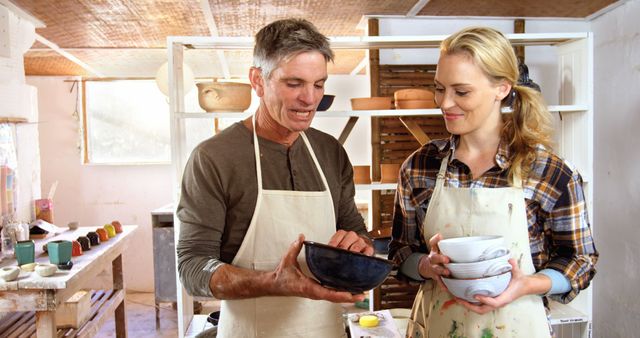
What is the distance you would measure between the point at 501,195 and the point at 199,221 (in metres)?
0.88

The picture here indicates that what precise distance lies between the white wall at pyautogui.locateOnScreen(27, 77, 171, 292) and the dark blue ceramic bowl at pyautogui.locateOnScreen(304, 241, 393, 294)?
536 centimetres

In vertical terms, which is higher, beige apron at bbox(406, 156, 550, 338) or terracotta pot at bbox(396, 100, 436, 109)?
terracotta pot at bbox(396, 100, 436, 109)

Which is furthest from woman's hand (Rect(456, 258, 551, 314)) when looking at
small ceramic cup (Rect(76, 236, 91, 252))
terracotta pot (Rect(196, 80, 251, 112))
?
small ceramic cup (Rect(76, 236, 91, 252))

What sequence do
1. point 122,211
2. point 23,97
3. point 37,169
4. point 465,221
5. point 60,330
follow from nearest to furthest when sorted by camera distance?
point 465,221, point 60,330, point 23,97, point 37,169, point 122,211

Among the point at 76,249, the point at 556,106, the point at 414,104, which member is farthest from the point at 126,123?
the point at 556,106

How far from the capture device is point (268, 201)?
1.56 meters

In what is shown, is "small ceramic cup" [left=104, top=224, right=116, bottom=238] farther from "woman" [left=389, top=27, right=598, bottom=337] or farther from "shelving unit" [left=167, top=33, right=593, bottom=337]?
"woman" [left=389, top=27, right=598, bottom=337]

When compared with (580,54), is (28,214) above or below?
below

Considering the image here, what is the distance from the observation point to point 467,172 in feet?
5.44

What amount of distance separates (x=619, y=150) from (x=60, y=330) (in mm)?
3909

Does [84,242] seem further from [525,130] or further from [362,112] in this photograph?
[525,130]

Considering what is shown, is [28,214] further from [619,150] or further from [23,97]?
[619,150]

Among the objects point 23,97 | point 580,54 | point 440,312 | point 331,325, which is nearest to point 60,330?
point 23,97

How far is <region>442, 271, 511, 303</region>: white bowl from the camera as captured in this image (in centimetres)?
135
